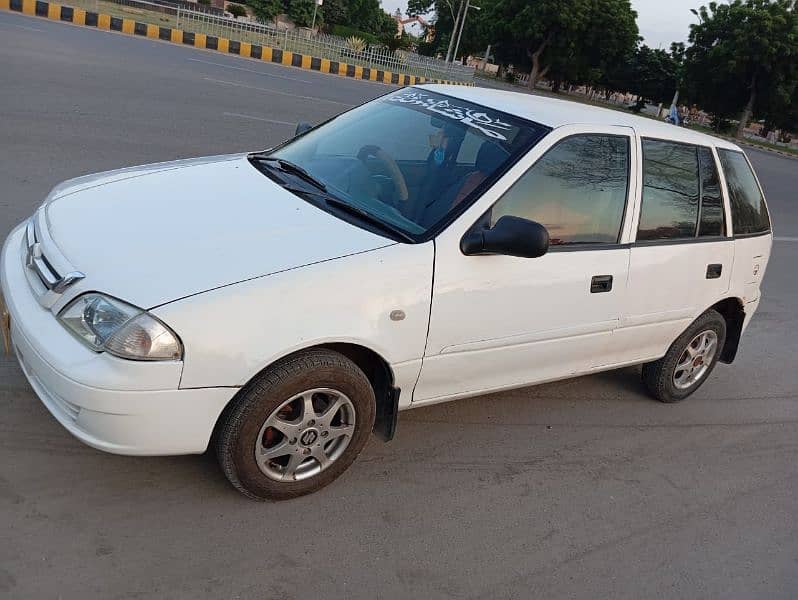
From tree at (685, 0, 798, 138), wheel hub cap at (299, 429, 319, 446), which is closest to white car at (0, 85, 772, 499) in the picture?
wheel hub cap at (299, 429, 319, 446)

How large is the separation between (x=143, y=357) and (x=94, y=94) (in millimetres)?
9080

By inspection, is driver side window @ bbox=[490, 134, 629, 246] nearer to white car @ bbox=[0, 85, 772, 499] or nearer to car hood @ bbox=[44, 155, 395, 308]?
white car @ bbox=[0, 85, 772, 499]

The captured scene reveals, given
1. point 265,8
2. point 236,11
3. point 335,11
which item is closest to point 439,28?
point 335,11

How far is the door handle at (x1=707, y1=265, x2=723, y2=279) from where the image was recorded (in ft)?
14.9

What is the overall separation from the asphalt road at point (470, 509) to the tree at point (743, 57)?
158ft

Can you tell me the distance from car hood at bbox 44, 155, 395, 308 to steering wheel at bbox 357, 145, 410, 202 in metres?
0.41

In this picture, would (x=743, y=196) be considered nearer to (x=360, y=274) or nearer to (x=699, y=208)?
(x=699, y=208)

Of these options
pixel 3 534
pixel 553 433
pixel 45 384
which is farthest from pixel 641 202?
pixel 3 534

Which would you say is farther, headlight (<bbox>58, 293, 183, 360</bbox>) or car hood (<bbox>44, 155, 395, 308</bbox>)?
car hood (<bbox>44, 155, 395, 308</bbox>)

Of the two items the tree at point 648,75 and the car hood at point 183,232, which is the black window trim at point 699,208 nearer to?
the car hood at point 183,232

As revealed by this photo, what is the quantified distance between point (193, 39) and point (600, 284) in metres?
22.3

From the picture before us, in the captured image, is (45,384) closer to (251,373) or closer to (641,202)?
(251,373)

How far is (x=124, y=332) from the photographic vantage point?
268 centimetres

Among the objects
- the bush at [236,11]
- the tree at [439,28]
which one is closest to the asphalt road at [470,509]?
the bush at [236,11]
